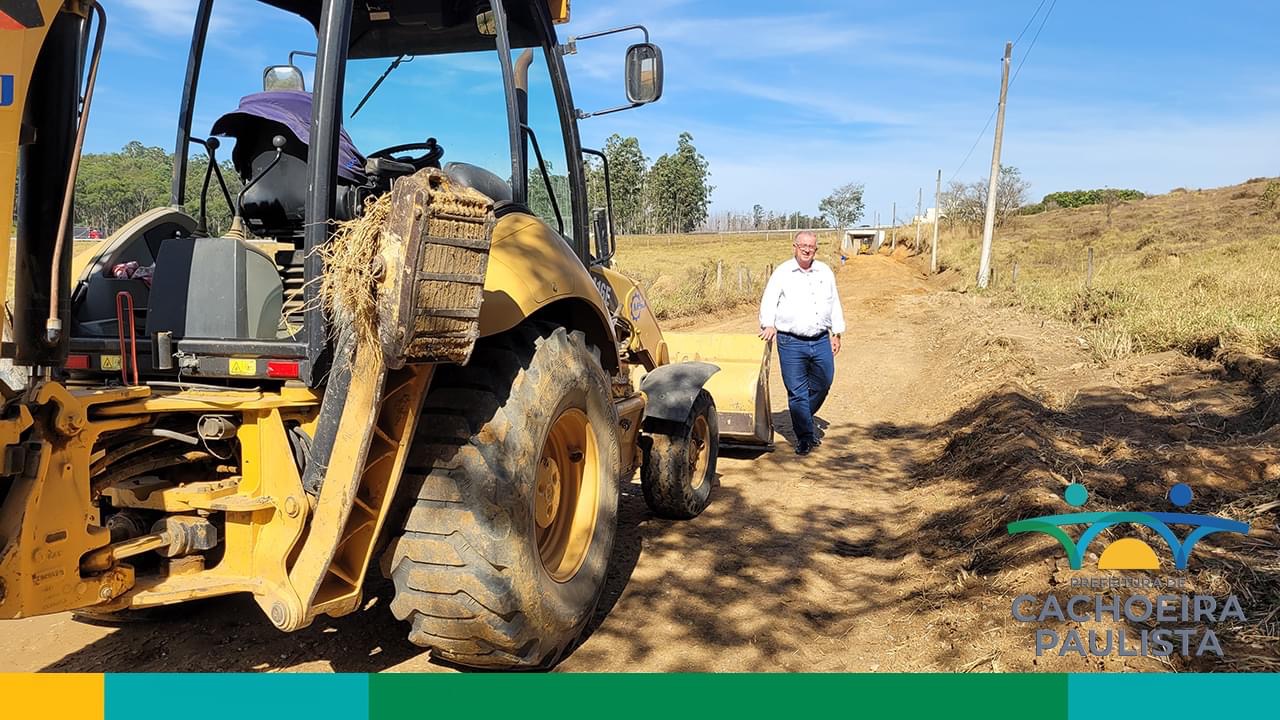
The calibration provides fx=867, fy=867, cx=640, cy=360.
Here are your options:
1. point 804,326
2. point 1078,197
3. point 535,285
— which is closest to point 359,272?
point 535,285

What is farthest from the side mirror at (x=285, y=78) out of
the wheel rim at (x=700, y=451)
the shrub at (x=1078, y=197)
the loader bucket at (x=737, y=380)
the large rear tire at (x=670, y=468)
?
the shrub at (x=1078, y=197)

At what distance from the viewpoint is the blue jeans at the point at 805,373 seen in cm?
737

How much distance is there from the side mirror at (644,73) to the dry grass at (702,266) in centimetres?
151

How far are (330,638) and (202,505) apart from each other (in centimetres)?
110

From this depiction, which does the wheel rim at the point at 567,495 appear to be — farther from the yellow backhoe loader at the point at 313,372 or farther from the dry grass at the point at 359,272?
the dry grass at the point at 359,272

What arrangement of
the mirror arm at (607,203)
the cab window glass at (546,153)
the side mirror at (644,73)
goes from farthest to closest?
the mirror arm at (607,203) → the side mirror at (644,73) → the cab window glass at (546,153)

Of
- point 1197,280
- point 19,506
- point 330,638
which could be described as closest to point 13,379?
point 19,506

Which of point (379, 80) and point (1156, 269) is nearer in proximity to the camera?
point (379, 80)

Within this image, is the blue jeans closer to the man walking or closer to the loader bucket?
the man walking

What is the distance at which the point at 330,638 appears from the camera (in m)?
3.62

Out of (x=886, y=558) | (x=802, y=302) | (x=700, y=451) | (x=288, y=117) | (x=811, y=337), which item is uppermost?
(x=288, y=117)

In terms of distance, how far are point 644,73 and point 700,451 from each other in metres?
2.61

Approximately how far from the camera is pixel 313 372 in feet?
9.27

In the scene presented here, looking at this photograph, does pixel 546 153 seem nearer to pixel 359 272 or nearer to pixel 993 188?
pixel 359 272
